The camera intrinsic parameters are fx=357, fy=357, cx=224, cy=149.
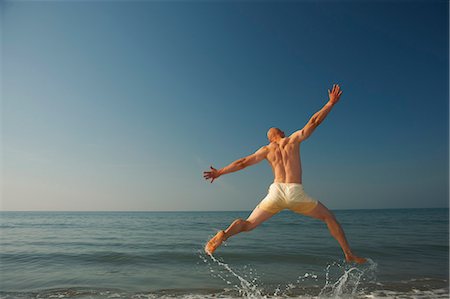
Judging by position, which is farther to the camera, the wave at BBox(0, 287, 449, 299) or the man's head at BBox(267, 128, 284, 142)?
the wave at BBox(0, 287, 449, 299)

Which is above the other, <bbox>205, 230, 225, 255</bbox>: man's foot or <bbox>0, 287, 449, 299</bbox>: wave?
Result: <bbox>205, 230, 225, 255</bbox>: man's foot

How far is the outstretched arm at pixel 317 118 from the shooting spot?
18.5 ft

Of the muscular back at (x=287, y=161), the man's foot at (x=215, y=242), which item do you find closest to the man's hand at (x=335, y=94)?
the muscular back at (x=287, y=161)

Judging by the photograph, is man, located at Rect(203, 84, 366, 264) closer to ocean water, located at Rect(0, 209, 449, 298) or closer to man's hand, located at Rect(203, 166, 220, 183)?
man's hand, located at Rect(203, 166, 220, 183)

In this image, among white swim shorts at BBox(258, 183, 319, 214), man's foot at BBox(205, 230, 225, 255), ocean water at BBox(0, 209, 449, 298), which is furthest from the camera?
ocean water at BBox(0, 209, 449, 298)

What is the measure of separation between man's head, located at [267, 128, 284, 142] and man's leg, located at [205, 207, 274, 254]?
3.98 ft

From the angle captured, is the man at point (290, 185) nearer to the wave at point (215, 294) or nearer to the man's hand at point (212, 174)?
the man's hand at point (212, 174)

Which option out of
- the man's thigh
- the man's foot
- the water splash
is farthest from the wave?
the man's foot

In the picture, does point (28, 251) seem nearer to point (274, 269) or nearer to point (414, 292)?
point (274, 269)

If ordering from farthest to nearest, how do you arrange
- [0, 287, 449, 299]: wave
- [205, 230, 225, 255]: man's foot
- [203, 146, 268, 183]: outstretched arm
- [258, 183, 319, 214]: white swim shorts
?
[0, 287, 449, 299]: wave < [203, 146, 268, 183]: outstretched arm < [258, 183, 319, 214]: white swim shorts < [205, 230, 225, 255]: man's foot

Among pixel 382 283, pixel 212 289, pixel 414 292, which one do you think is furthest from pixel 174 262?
pixel 414 292

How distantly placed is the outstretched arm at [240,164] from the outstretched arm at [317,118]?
586 millimetres

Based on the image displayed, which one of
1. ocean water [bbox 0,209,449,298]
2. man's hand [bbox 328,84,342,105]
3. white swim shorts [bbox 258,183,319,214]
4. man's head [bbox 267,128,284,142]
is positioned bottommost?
ocean water [bbox 0,209,449,298]

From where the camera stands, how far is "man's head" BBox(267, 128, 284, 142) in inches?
237
